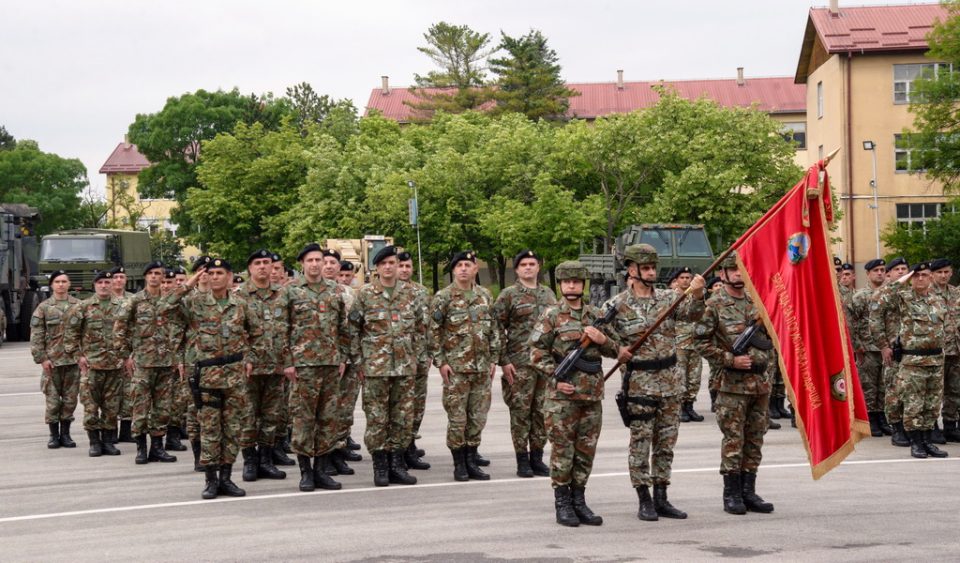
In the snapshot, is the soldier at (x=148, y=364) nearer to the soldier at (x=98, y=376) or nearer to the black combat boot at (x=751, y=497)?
the soldier at (x=98, y=376)

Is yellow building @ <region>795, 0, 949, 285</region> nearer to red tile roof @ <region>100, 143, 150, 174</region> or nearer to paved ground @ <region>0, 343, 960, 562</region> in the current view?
paved ground @ <region>0, 343, 960, 562</region>

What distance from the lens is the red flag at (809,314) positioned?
28.7ft

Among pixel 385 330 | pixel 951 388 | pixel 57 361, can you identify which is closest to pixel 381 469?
pixel 385 330

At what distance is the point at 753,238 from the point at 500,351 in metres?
2.87

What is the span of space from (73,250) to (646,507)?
31569 millimetres

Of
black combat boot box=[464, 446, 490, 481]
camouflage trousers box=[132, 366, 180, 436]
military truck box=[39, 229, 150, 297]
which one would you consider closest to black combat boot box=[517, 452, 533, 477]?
black combat boot box=[464, 446, 490, 481]

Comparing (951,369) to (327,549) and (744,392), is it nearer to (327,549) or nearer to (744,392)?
(744,392)

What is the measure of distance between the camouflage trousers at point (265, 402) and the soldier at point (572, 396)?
10.7 feet

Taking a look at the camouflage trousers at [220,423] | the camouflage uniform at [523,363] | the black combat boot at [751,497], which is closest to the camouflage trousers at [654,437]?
the black combat boot at [751,497]

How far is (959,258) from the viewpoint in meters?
39.4

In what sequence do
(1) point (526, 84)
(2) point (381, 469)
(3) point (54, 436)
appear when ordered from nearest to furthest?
1. (2) point (381, 469)
2. (3) point (54, 436)
3. (1) point (526, 84)

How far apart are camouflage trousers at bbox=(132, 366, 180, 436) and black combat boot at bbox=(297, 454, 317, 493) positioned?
8.72ft

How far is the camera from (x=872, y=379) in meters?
14.0

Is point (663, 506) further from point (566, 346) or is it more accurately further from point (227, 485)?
point (227, 485)
